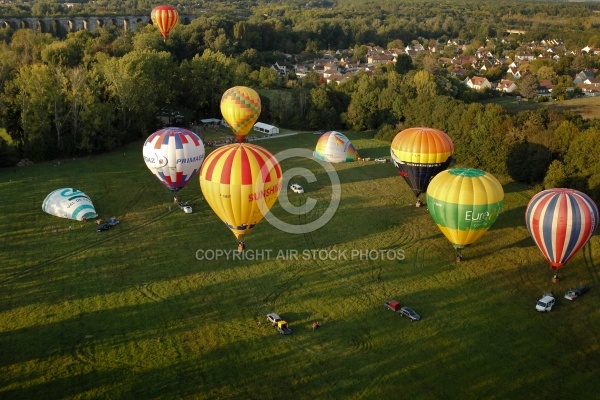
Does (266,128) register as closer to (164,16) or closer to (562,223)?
(164,16)

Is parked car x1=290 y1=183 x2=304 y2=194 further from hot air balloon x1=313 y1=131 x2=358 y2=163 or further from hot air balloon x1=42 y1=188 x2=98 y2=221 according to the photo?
hot air balloon x1=42 y1=188 x2=98 y2=221

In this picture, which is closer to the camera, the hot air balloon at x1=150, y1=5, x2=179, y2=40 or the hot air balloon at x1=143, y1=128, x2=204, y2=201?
the hot air balloon at x1=143, y1=128, x2=204, y2=201

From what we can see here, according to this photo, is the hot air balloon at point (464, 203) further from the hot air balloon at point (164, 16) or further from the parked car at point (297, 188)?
the hot air balloon at point (164, 16)

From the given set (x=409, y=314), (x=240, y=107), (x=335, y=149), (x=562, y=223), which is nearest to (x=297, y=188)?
(x=335, y=149)

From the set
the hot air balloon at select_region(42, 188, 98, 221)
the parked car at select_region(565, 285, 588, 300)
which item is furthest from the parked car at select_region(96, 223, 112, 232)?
the parked car at select_region(565, 285, 588, 300)

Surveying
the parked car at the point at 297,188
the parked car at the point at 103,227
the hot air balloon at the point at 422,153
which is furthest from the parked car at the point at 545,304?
the parked car at the point at 103,227

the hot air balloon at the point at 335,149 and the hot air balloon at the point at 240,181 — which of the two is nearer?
the hot air balloon at the point at 240,181

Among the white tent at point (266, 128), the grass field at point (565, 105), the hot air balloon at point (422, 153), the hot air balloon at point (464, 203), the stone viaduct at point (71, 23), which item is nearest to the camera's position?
the hot air balloon at point (464, 203)
